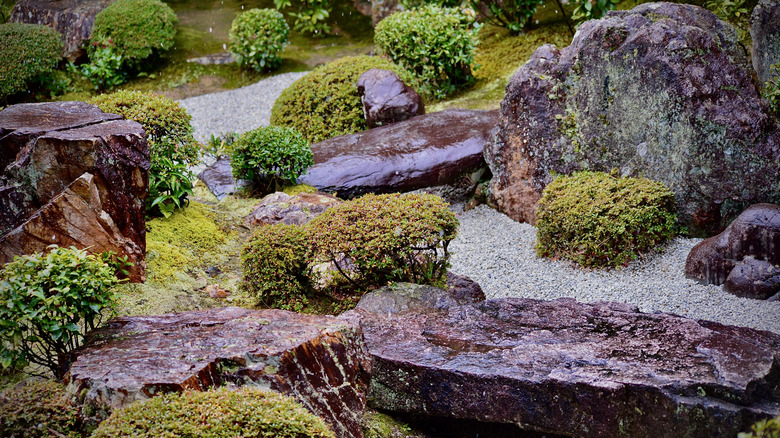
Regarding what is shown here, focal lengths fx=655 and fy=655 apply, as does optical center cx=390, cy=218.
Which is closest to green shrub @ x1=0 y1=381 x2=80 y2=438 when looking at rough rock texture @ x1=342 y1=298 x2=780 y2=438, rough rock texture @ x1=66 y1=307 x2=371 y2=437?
rough rock texture @ x1=66 y1=307 x2=371 y2=437

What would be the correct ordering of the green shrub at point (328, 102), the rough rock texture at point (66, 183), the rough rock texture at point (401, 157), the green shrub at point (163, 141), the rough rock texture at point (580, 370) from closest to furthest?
the rough rock texture at point (580, 370)
the rough rock texture at point (66, 183)
the green shrub at point (163, 141)
the rough rock texture at point (401, 157)
the green shrub at point (328, 102)

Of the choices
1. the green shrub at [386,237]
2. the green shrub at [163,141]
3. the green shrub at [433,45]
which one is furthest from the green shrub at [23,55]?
the green shrub at [386,237]

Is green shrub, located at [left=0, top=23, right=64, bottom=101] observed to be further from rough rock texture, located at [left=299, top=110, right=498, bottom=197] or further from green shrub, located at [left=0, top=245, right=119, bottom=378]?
green shrub, located at [left=0, top=245, right=119, bottom=378]

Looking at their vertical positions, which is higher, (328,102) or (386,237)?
(328,102)

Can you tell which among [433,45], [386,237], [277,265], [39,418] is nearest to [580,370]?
[386,237]

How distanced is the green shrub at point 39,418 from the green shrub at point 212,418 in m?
0.43

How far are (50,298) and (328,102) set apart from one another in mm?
7254

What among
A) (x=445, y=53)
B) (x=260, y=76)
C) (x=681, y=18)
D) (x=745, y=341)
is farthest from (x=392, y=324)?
(x=260, y=76)

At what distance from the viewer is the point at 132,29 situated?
14.6 metres

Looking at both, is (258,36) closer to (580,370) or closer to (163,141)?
(163,141)

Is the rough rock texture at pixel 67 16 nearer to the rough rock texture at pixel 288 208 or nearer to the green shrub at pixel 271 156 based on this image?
the green shrub at pixel 271 156

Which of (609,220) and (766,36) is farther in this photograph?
(766,36)

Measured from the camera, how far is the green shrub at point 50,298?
4.05 m

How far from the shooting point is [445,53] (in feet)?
39.9
